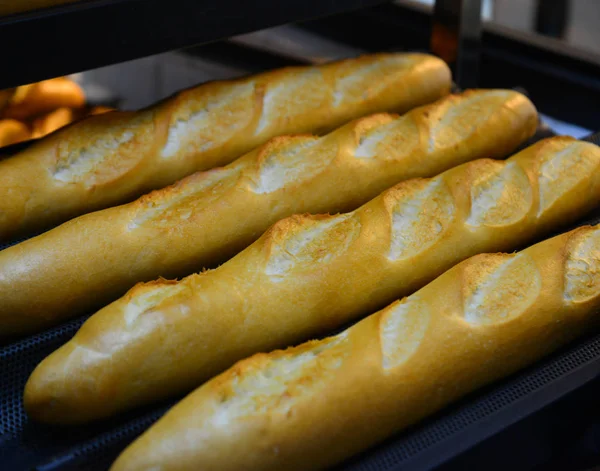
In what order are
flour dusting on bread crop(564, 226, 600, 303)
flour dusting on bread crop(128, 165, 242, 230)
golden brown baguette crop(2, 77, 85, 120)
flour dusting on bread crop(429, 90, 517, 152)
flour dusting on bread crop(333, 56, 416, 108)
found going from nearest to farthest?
flour dusting on bread crop(564, 226, 600, 303)
flour dusting on bread crop(128, 165, 242, 230)
flour dusting on bread crop(429, 90, 517, 152)
flour dusting on bread crop(333, 56, 416, 108)
golden brown baguette crop(2, 77, 85, 120)

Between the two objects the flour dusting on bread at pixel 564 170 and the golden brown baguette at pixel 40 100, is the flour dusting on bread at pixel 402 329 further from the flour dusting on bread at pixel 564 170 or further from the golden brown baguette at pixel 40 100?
the golden brown baguette at pixel 40 100

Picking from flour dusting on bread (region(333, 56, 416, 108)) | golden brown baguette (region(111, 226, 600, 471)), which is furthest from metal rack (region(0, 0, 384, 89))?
golden brown baguette (region(111, 226, 600, 471))

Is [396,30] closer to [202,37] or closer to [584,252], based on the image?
[202,37]

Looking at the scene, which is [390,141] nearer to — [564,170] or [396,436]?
[564,170]

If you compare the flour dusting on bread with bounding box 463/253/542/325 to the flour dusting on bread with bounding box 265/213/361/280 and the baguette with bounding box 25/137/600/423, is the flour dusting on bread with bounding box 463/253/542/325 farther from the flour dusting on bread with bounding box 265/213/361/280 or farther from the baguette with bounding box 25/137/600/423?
the flour dusting on bread with bounding box 265/213/361/280

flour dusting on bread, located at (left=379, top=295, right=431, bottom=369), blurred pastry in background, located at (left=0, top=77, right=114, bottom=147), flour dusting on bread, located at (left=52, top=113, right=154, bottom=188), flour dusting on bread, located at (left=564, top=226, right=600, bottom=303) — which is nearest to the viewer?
flour dusting on bread, located at (left=379, top=295, right=431, bottom=369)

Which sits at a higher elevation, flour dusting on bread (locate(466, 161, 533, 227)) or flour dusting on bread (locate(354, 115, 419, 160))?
flour dusting on bread (locate(354, 115, 419, 160))

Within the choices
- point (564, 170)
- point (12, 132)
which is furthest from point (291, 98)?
point (12, 132)
